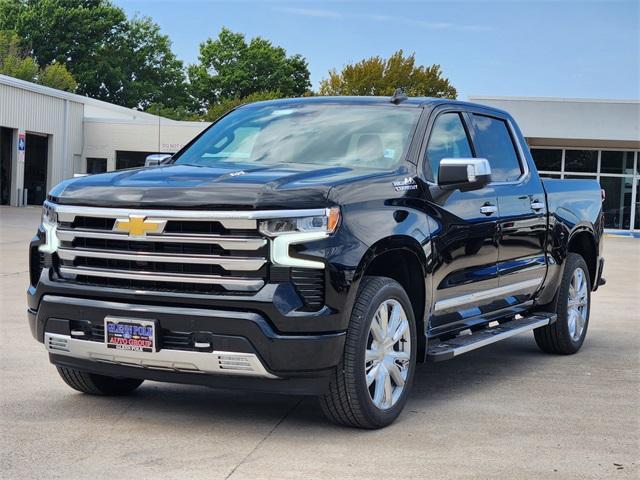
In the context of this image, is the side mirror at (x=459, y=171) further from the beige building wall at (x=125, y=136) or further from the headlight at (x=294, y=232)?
the beige building wall at (x=125, y=136)

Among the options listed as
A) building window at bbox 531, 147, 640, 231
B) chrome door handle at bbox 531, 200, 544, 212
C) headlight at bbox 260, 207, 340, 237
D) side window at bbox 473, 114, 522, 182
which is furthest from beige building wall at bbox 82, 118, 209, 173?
headlight at bbox 260, 207, 340, 237

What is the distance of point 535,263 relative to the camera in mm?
7488

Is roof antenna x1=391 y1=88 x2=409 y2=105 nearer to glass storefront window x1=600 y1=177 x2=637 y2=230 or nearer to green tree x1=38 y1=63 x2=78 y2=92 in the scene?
glass storefront window x1=600 y1=177 x2=637 y2=230

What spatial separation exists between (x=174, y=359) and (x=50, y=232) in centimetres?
114

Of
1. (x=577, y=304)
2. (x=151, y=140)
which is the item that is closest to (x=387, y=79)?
(x=151, y=140)

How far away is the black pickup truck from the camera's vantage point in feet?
16.1

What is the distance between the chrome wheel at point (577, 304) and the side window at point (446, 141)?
201cm

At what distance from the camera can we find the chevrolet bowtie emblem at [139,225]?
5.04 meters

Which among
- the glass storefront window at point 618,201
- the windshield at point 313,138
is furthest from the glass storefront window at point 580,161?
the windshield at point 313,138

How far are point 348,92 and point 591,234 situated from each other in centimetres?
6187

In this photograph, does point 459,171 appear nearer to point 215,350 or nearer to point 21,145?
point 215,350

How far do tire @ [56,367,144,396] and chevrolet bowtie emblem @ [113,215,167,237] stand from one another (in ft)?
4.11

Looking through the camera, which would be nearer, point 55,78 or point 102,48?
point 55,78

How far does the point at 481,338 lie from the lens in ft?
21.4
